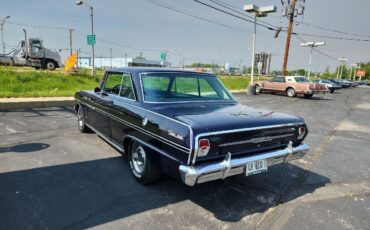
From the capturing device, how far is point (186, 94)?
458 centimetres

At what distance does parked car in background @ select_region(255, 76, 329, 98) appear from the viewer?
19992 millimetres

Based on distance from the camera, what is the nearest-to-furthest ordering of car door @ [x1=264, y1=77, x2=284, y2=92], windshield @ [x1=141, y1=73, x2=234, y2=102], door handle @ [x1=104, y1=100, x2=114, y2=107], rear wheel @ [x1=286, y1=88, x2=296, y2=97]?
windshield @ [x1=141, y1=73, x2=234, y2=102] → door handle @ [x1=104, y1=100, x2=114, y2=107] → rear wheel @ [x1=286, y1=88, x2=296, y2=97] → car door @ [x1=264, y1=77, x2=284, y2=92]

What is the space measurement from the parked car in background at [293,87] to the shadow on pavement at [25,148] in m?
18.5

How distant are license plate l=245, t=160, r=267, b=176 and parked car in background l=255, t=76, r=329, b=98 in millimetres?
18261

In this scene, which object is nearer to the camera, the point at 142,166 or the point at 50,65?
the point at 142,166

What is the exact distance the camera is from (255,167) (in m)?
3.35

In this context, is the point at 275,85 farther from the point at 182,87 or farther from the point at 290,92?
the point at 182,87

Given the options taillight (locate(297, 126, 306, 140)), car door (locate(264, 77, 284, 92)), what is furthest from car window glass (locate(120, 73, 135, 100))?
car door (locate(264, 77, 284, 92))

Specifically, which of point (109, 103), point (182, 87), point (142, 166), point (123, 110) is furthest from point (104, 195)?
point (182, 87)

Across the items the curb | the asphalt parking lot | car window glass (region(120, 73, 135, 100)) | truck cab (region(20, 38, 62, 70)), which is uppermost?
truck cab (region(20, 38, 62, 70))

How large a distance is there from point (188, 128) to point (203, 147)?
0.25m

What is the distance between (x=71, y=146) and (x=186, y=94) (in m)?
2.65

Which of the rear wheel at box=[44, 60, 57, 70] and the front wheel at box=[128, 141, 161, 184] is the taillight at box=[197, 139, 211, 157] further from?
the rear wheel at box=[44, 60, 57, 70]

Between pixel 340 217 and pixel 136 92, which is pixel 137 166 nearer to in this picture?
pixel 136 92
